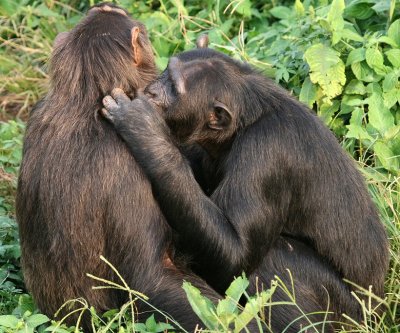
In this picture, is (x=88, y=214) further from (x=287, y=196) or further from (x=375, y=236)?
(x=375, y=236)

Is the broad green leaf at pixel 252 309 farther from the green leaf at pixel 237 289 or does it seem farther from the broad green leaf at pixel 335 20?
the broad green leaf at pixel 335 20

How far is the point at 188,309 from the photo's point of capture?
17.5 ft

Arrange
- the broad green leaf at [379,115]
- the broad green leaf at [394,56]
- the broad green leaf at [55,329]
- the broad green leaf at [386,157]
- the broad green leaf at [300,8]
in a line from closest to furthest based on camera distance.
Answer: the broad green leaf at [55,329] → the broad green leaf at [386,157] → the broad green leaf at [379,115] → the broad green leaf at [394,56] → the broad green leaf at [300,8]

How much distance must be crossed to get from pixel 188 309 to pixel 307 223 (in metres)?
0.88

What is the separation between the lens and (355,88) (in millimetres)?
7012

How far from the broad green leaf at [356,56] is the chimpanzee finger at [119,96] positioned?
2.09 meters

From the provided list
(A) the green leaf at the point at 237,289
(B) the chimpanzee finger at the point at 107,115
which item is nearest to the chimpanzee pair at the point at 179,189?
(B) the chimpanzee finger at the point at 107,115

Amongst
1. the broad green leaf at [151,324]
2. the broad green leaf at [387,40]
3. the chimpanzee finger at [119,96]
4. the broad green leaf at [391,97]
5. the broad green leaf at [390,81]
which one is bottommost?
the broad green leaf at [151,324]

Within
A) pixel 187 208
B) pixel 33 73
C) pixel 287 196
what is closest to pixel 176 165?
pixel 187 208

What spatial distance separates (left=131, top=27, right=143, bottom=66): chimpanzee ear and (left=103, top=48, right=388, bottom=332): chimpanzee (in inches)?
6.1

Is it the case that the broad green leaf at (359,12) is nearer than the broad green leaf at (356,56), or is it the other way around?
the broad green leaf at (356,56)

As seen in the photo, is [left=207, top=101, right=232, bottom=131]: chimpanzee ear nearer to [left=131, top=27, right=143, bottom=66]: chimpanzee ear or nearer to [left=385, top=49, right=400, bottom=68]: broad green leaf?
[left=131, top=27, right=143, bottom=66]: chimpanzee ear

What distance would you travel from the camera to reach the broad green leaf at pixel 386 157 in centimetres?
664

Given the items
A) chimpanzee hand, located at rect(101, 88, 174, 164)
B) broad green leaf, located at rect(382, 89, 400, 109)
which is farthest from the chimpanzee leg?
broad green leaf, located at rect(382, 89, 400, 109)
